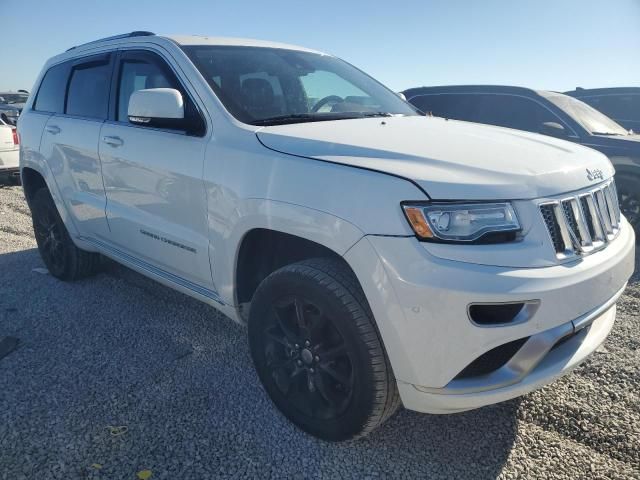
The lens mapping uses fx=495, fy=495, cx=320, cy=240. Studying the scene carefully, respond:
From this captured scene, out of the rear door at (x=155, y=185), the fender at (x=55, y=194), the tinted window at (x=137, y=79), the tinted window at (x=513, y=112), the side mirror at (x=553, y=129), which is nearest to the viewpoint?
the rear door at (x=155, y=185)

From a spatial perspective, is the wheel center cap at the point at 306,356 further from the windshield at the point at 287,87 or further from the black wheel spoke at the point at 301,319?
the windshield at the point at 287,87

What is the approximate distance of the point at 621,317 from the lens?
11.8 ft

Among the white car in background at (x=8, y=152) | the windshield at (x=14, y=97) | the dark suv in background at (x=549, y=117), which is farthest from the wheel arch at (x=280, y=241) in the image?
the windshield at (x=14, y=97)

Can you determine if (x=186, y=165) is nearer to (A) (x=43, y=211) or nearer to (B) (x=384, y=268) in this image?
(B) (x=384, y=268)

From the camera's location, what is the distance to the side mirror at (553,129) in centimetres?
558

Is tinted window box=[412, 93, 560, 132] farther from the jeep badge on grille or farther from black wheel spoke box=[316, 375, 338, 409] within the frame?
black wheel spoke box=[316, 375, 338, 409]

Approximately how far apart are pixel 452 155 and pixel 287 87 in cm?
134

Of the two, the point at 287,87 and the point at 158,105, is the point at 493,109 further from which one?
the point at 158,105

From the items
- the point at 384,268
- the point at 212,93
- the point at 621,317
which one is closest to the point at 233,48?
the point at 212,93

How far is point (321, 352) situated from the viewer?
7.06ft

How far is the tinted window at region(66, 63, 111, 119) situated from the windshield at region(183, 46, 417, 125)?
961 millimetres

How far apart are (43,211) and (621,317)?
473cm

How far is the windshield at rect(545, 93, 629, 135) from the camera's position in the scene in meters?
5.94

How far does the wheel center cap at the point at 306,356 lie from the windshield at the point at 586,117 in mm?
5159
